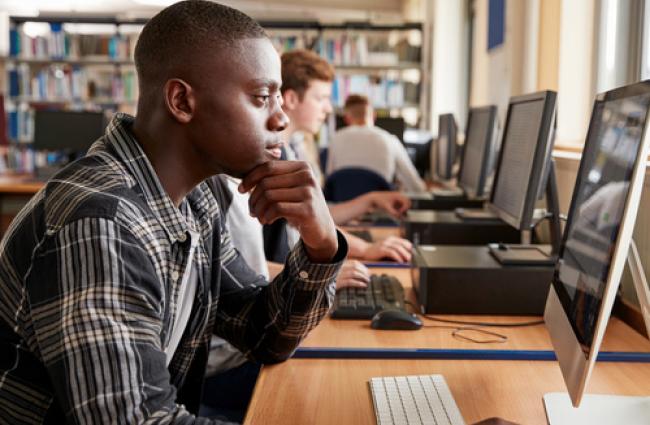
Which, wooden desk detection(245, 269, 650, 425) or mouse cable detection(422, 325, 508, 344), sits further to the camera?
mouse cable detection(422, 325, 508, 344)

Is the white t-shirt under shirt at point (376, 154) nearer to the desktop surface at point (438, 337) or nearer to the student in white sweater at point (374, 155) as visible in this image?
the student in white sweater at point (374, 155)

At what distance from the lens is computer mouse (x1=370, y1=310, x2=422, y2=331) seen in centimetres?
156

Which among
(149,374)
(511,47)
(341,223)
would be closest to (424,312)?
(149,374)

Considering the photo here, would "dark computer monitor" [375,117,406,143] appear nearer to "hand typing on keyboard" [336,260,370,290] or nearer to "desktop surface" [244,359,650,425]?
"hand typing on keyboard" [336,260,370,290]

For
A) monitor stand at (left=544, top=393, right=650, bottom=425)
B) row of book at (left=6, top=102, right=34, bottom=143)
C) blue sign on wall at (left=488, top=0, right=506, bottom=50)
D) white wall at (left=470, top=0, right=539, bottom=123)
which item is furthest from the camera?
row of book at (left=6, top=102, right=34, bottom=143)

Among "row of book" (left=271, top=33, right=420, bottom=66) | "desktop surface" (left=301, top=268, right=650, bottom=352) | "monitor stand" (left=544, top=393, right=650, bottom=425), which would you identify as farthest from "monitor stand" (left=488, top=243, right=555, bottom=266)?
"row of book" (left=271, top=33, right=420, bottom=66)

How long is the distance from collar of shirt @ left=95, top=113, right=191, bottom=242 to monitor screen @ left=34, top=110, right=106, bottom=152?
190 inches

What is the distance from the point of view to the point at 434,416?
3.57ft

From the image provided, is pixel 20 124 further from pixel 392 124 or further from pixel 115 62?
pixel 392 124

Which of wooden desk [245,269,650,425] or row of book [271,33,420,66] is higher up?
row of book [271,33,420,66]

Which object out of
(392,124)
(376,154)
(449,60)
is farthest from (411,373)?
(449,60)

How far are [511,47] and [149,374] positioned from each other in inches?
121

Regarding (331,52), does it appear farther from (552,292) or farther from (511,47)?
(552,292)

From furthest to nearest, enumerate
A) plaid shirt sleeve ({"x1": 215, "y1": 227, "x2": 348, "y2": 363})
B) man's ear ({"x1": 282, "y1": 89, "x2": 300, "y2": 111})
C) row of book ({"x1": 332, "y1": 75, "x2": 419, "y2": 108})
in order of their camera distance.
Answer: row of book ({"x1": 332, "y1": 75, "x2": 419, "y2": 108}), man's ear ({"x1": 282, "y1": 89, "x2": 300, "y2": 111}), plaid shirt sleeve ({"x1": 215, "y1": 227, "x2": 348, "y2": 363})
